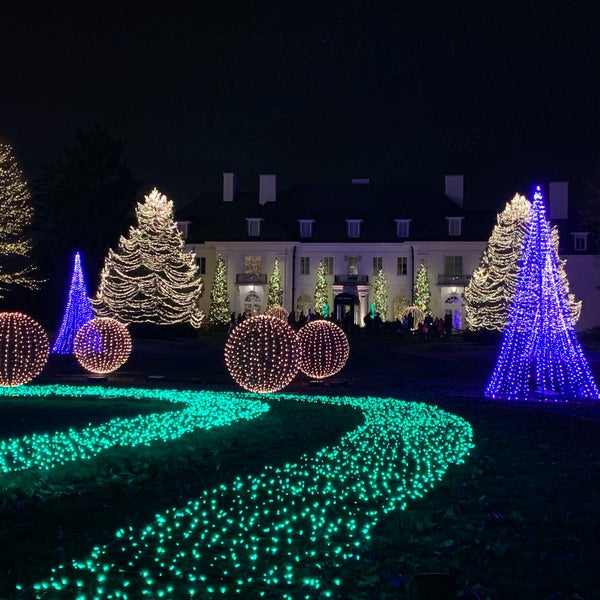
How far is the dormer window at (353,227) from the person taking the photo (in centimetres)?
6084

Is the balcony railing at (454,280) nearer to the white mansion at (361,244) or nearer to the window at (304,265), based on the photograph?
the white mansion at (361,244)

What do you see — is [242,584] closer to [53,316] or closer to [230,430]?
[230,430]

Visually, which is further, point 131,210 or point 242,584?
point 131,210

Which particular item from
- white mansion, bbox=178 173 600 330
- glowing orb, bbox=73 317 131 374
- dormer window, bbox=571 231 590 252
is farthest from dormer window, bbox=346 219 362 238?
glowing orb, bbox=73 317 131 374

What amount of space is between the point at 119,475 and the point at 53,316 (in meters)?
43.3

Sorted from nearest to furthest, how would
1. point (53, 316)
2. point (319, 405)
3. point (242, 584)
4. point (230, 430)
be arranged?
point (242, 584) → point (230, 430) → point (319, 405) → point (53, 316)

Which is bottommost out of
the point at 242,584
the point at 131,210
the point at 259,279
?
the point at 242,584

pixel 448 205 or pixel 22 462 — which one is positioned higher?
pixel 448 205

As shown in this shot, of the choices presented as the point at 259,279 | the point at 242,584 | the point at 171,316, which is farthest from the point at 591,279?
the point at 242,584

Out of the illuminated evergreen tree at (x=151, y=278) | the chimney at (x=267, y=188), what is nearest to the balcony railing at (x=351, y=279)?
the chimney at (x=267, y=188)

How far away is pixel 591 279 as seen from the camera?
2282 inches

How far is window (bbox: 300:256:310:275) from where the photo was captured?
2391 inches

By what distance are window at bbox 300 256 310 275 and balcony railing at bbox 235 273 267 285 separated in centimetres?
267

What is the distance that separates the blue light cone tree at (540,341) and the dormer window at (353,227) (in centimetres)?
4086
